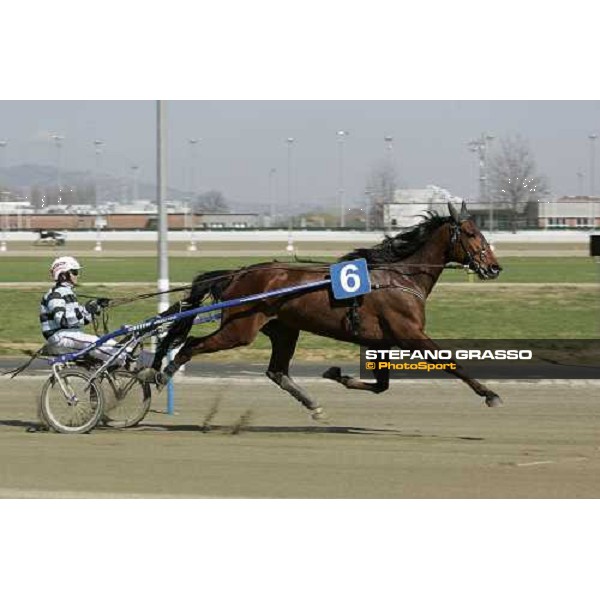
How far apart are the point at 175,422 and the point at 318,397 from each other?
88.2 inches

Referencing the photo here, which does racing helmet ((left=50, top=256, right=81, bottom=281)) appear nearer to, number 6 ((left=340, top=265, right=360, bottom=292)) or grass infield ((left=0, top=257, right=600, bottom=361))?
number 6 ((left=340, top=265, right=360, bottom=292))

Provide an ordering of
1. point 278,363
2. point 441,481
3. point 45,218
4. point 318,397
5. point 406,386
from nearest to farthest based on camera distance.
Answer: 1. point 441,481
2. point 278,363
3. point 318,397
4. point 406,386
5. point 45,218

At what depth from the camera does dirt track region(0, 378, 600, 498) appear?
297 inches

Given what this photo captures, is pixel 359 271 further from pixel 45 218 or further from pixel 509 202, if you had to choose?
pixel 45 218

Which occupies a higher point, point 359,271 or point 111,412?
point 359,271

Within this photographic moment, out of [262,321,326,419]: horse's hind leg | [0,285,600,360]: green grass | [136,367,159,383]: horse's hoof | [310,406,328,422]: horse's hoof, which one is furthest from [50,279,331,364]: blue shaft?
[0,285,600,360]: green grass

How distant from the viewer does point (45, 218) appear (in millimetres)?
36812

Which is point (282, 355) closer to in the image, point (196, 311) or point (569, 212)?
point (196, 311)

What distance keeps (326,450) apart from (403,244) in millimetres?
2109

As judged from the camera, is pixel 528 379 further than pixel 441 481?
Yes

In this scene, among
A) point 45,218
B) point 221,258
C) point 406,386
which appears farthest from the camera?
point 45,218

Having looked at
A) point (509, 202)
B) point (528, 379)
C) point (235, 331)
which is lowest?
point (528, 379)

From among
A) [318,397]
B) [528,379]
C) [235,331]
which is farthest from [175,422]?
[528,379]

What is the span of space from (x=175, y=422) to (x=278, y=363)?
125 cm
